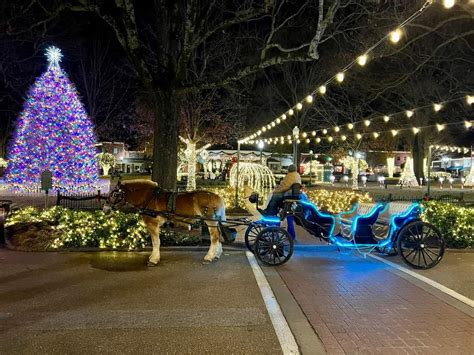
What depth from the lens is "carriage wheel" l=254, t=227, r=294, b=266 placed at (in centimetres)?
805

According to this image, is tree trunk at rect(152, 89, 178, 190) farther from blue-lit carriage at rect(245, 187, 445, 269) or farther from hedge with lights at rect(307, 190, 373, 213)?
hedge with lights at rect(307, 190, 373, 213)

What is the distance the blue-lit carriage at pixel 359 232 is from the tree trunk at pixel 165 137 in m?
4.06

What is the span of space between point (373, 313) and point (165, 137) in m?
8.05

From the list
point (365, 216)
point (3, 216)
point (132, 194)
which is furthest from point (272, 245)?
point (3, 216)

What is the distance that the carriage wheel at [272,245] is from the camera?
805 centimetres

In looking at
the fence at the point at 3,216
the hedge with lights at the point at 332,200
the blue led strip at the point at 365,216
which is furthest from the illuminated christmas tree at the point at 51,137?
the blue led strip at the point at 365,216

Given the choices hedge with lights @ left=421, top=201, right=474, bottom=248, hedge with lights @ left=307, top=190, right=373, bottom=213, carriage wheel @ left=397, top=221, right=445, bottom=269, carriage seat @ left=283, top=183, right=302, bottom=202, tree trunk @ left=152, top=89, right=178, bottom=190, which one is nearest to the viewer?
carriage wheel @ left=397, top=221, right=445, bottom=269

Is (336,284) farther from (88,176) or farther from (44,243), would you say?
(88,176)

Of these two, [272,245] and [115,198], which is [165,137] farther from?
[272,245]

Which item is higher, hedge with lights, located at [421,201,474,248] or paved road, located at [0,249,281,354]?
hedge with lights, located at [421,201,474,248]

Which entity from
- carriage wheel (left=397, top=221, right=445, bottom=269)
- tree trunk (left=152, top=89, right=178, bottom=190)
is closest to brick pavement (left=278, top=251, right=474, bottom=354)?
carriage wheel (left=397, top=221, right=445, bottom=269)

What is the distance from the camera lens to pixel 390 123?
3553cm

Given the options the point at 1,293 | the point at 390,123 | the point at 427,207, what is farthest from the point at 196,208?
the point at 390,123

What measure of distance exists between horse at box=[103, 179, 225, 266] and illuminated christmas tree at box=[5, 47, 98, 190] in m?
12.7
